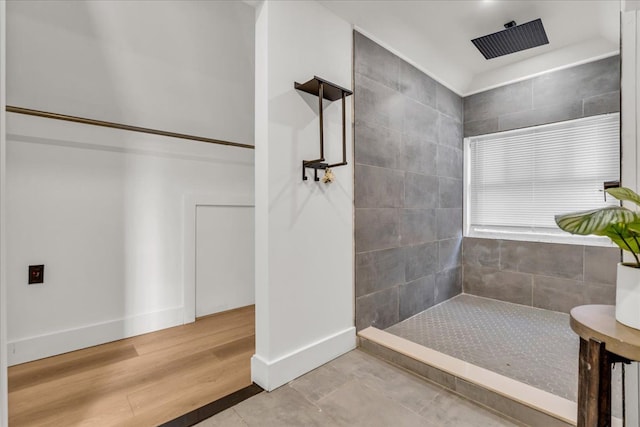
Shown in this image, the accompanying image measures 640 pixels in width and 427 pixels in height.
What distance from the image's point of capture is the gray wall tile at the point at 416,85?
2.57 metres

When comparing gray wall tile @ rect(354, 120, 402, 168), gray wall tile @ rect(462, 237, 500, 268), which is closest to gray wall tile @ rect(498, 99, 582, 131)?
gray wall tile @ rect(462, 237, 500, 268)

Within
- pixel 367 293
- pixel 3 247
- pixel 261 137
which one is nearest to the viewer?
pixel 3 247

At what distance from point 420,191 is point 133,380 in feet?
8.10

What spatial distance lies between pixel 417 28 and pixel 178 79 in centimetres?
183

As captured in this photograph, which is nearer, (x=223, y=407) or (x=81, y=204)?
(x=223, y=407)

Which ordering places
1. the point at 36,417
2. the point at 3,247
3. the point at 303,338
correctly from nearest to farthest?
the point at 3,247 < the point at 36,417 < the point at 303,338

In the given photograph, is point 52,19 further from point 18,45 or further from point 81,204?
point 81,204

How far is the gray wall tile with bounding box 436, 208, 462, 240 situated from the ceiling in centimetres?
131

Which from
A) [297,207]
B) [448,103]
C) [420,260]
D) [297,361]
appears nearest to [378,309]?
[420,260]

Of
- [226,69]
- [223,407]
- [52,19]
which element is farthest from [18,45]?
[223,407]

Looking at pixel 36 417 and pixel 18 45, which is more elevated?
pixel 18 45

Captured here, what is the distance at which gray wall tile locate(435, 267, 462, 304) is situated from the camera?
9.72ft

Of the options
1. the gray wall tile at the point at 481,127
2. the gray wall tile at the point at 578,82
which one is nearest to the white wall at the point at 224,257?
the gray wall tile at the point at 481,127

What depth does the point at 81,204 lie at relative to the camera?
2.08 m
